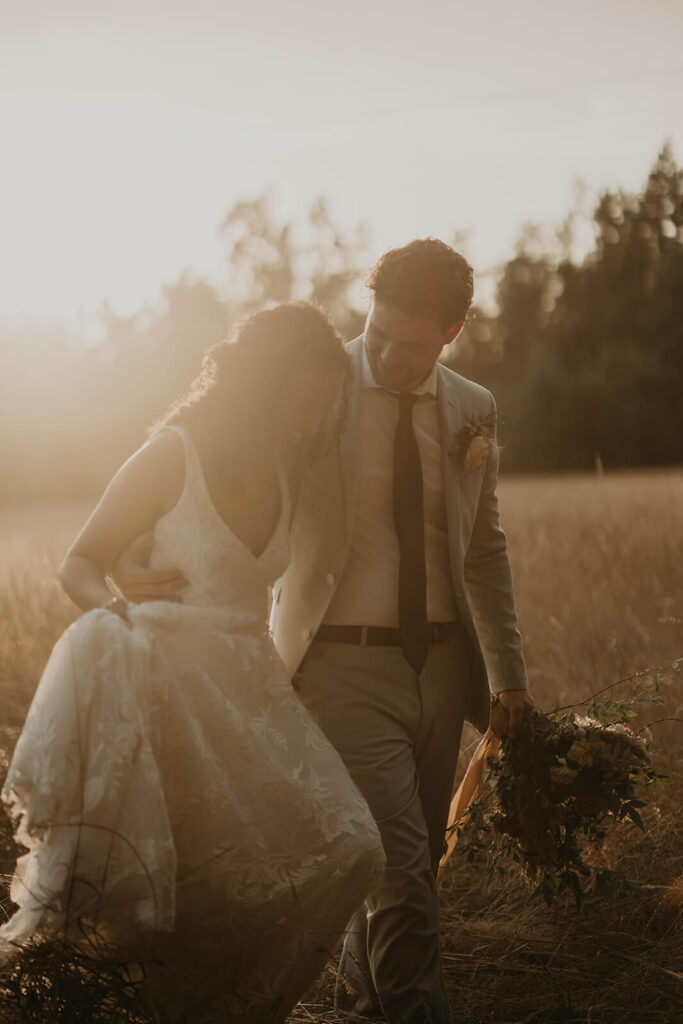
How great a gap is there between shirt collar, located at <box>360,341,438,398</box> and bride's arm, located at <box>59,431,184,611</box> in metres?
1.05

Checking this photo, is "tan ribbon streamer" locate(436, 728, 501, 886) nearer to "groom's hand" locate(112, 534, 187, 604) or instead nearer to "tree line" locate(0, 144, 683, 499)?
"groom's hand" locate(112, 534, 187, 604)

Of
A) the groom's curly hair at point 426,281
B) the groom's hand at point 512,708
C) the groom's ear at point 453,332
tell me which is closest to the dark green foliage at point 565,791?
the groom's hand at point 512,708

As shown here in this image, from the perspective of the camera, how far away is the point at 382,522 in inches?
171

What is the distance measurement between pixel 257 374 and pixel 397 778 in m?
1.50

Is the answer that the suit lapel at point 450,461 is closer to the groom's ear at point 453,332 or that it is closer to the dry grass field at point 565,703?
the groom's ear at point 453,332

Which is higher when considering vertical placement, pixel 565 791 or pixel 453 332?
pixel 453 332

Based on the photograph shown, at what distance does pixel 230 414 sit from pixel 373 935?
1.88 m

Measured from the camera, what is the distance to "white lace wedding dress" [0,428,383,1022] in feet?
9.90

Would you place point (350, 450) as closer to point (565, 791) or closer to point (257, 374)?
point (257, 374)

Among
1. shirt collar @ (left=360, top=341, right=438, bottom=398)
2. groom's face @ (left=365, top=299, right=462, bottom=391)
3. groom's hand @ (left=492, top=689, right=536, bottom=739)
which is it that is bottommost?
groom's hand @ (left=492, top=689, right=536, bottom=739)

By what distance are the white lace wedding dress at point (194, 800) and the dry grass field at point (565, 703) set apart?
A: 1.04 m

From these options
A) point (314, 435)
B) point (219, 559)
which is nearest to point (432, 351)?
point (314, 435)

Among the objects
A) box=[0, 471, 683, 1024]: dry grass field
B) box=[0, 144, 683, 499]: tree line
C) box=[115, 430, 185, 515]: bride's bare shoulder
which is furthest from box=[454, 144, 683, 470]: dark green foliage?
box=[115, 430, 185, 515]: bride's bare shoulder

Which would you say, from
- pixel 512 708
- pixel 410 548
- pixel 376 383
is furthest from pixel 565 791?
pixel 376 383
